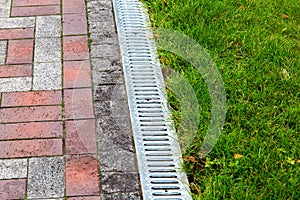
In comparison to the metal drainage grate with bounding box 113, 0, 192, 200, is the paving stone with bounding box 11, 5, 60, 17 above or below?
→ below

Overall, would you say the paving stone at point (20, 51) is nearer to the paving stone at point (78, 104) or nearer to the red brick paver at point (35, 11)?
the red brick paver at point (35, 11)

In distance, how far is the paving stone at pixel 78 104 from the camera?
320 centimetres

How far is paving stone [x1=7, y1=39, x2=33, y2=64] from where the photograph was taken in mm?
3629

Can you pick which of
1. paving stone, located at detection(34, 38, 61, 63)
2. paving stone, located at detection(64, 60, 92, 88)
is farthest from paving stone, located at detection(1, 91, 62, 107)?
paving stone, located at detection(34, 38, 61, 63)

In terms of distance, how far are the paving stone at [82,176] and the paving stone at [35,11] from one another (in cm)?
156

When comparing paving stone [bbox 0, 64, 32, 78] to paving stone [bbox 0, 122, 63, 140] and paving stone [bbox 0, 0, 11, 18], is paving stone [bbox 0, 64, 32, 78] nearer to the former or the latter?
paving stone [bbox 0, 122, 63, 140]

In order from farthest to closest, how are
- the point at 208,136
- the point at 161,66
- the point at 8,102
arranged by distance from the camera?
the point at 161,66 < the point at 8,102 < the point at 208,136

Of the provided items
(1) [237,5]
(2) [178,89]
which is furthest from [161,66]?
(1) [237,5]

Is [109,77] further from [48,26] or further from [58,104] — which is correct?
[48,26]

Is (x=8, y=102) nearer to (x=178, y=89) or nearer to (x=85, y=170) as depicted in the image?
(x=85, y=170)

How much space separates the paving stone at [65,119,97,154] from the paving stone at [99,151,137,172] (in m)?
0.08

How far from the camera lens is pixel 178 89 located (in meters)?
3.38

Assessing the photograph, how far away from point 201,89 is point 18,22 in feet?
4.99

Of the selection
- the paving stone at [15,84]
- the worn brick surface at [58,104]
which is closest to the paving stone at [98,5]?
the worn brick surface at [58,104]
